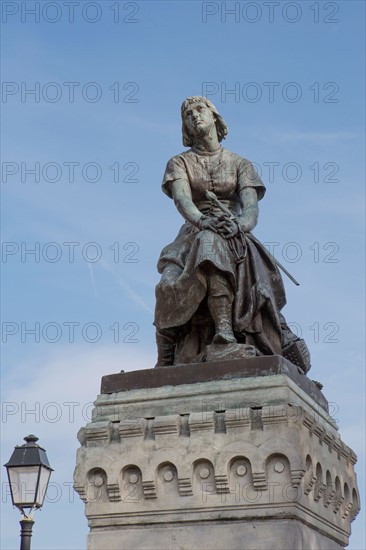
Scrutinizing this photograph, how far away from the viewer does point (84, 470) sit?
1056cm

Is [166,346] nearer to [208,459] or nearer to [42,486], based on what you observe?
[208,459]

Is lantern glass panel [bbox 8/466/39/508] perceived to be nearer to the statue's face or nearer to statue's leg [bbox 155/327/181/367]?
statue's leg [bbox 155/327/181/367]

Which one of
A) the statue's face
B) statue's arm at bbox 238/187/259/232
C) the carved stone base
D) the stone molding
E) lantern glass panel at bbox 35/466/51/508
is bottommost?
the stone molding

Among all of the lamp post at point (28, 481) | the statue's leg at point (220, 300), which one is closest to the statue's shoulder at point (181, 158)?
the statue's leg at point (220, 300)

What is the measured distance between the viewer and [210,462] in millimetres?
10141

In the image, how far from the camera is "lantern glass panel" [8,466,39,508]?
13719mm

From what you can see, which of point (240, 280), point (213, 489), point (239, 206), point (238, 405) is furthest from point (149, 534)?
point (239, 206)

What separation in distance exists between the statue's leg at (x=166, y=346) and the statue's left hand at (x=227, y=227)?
1030 millimetres

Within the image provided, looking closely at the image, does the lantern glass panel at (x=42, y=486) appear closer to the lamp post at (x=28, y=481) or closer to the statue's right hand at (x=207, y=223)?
the lamp post at (x=28, y=481)

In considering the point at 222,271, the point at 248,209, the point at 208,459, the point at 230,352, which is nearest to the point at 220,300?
the point at 222,271

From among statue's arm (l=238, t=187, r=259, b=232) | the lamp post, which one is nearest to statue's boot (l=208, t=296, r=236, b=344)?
statue's arm (l=238, t=187, r=259, b=232)

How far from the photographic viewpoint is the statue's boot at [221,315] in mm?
10773

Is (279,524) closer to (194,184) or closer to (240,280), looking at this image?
(240,280)

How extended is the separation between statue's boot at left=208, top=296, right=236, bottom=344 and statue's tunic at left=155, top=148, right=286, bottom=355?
0.09 metres
